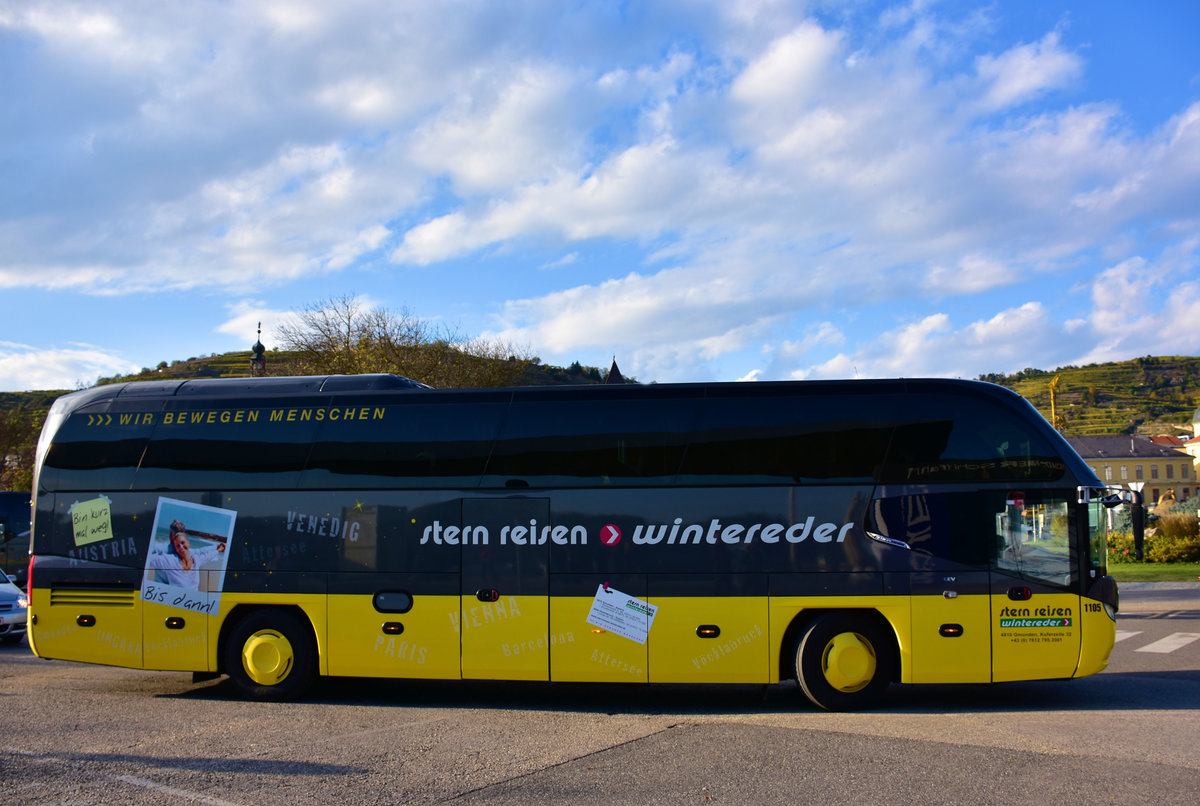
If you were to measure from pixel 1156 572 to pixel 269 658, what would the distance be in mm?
26893

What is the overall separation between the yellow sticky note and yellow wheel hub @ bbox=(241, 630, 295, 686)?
222cm

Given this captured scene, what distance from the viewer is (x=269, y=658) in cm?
1002

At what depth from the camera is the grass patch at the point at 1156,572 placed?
83.0 ft

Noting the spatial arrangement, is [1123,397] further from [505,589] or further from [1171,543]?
[505,589]

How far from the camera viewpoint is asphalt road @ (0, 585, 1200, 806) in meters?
6.19

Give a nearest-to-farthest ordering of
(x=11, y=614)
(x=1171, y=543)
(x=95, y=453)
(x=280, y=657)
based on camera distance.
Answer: (x=280, y=657), (x=95, y=453), (x=11, y=614), (x=1171, y=543)

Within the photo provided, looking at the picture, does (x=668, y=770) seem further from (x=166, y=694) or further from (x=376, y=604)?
(x=166, y=694)

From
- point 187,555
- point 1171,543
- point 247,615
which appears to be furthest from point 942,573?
point 1171,543

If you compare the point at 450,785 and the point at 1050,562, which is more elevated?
the point at 1050,562

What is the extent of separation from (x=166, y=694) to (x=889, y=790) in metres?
8.49

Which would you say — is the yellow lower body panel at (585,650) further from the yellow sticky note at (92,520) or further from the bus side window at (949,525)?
the yellow sticky note at (92,520)

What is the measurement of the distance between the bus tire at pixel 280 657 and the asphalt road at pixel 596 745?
0.99 feet

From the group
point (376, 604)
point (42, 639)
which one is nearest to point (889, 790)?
point (376, 604)

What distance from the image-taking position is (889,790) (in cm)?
617
